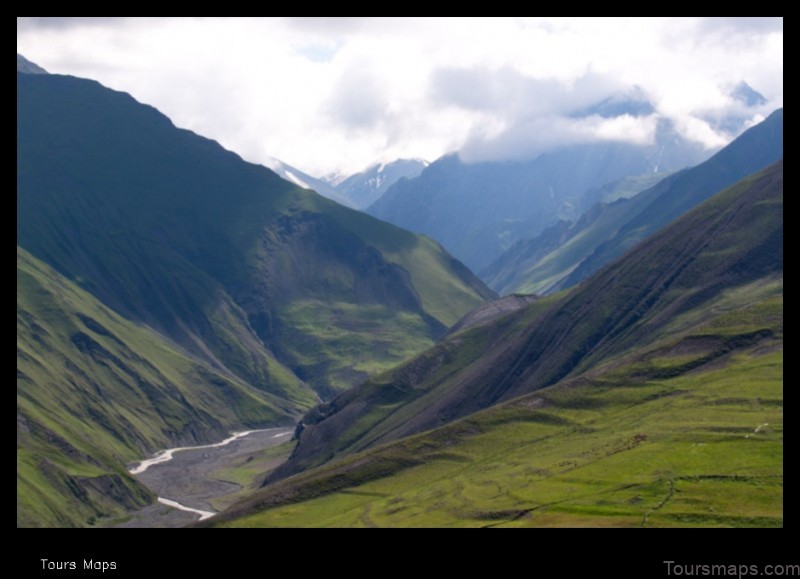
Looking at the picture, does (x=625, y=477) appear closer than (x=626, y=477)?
No

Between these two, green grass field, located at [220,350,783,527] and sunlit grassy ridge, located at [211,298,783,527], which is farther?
sunlit grassy ridge, located at [211,298,783,527]

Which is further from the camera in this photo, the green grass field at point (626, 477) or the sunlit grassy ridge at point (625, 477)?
the sunlit grassy ridge at point (625, 477)

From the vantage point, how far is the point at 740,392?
18012 cm
